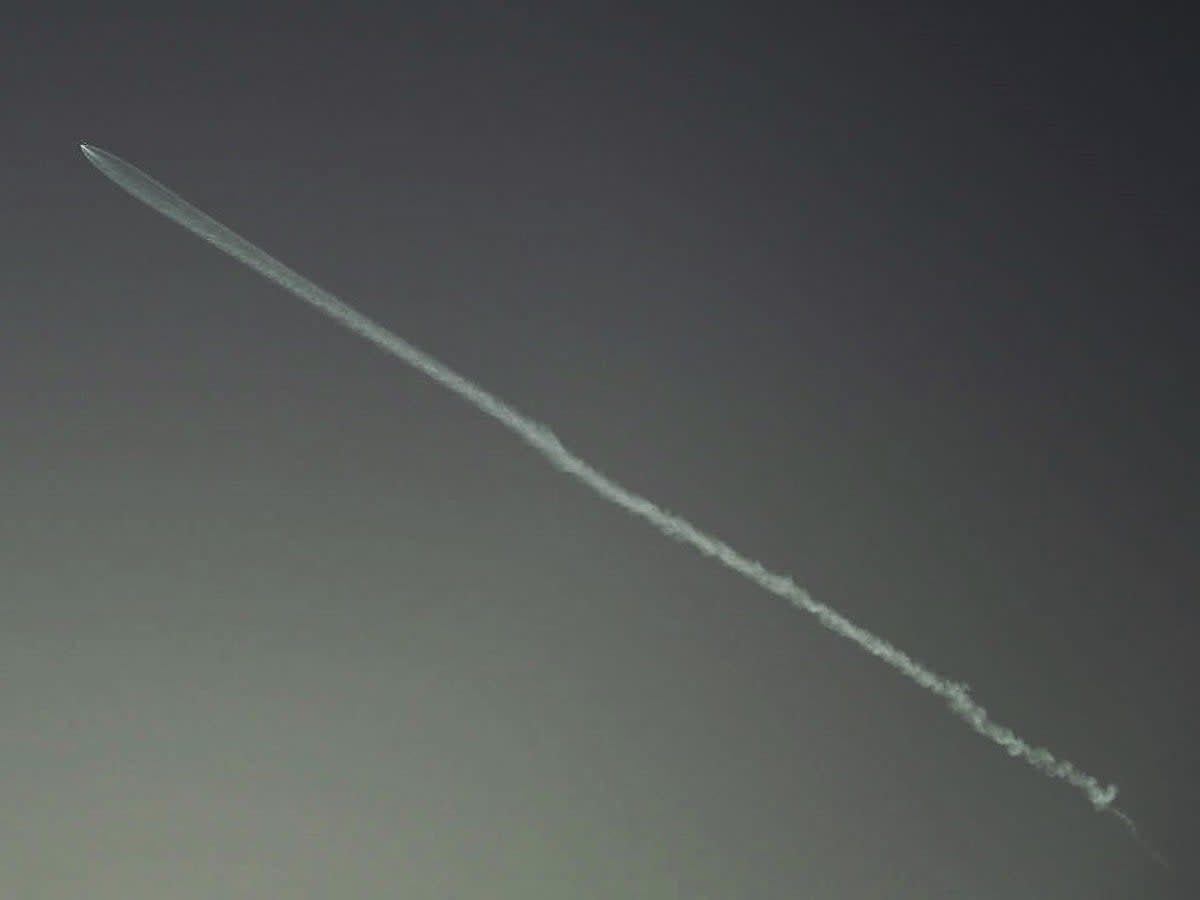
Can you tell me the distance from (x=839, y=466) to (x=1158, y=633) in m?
1.09

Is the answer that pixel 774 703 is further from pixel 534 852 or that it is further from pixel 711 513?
pixel 534 852

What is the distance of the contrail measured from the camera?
10.2 ft

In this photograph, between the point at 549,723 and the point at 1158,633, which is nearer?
the point at 549,723

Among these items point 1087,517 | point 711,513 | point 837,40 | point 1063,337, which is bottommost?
point 711,513

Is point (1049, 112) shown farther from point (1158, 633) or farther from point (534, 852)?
point (534, 852)

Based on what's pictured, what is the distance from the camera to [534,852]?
10.5ft

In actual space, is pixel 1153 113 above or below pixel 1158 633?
above

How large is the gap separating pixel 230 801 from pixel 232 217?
1442mm

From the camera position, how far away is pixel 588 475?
3.28 m

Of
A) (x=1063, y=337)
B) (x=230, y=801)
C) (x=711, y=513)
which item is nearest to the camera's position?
(x=230, y=801)

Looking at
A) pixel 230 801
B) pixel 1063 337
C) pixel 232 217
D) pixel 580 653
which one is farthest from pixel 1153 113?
pixel 230 801

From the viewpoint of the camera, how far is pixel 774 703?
11.0 ft

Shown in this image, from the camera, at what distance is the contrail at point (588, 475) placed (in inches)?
122

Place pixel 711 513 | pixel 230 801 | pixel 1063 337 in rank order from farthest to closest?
pixel 1063 337
pixel 711 513
pixel 230 801
